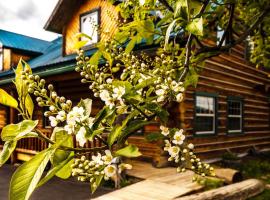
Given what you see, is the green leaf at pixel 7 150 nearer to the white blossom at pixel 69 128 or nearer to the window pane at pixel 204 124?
the white blossom at pixel 69 128

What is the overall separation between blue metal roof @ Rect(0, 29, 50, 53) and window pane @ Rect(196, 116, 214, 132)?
388 inches

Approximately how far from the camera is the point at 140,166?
10086mm

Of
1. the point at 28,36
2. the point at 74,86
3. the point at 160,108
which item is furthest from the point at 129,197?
the point at 28,36

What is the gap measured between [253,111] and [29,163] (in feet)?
50.4

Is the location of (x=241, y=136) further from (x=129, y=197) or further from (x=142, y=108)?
(x=142, y=108)

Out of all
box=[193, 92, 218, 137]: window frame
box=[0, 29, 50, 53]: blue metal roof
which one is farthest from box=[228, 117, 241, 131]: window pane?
box=[0, 29, 50, 53]: blue metal roof

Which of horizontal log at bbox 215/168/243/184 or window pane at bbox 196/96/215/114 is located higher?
window pane at bbox 196/96/215/114

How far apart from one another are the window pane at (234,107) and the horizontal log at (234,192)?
6.17 metres

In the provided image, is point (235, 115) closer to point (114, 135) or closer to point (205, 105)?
point (205, 105)

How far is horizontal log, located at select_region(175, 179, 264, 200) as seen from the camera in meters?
5.94

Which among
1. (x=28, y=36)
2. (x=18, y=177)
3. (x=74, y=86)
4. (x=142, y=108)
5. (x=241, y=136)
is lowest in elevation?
(x=241, y=136)

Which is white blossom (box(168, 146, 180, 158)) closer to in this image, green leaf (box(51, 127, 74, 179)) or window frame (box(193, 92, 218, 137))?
green leaf (box(51, 127, 74, 179))

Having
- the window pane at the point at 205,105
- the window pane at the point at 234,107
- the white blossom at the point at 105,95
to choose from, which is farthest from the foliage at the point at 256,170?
the white blossom at the point at 105,95

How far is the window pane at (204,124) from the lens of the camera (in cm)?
1151
